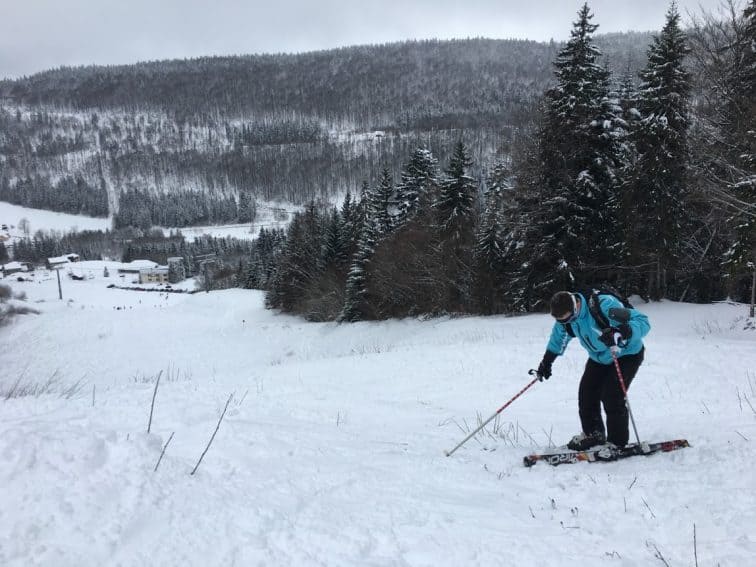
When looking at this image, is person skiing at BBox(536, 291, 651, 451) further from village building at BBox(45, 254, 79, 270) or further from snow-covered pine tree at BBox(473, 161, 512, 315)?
village building at BBox(45, 254, 79, 270)

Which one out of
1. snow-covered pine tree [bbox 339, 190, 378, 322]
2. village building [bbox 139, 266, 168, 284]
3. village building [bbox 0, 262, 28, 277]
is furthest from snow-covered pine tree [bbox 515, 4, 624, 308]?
village building [bbox 0, 262, 28, 277]

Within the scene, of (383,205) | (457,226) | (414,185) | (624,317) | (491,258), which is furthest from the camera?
(383,205)

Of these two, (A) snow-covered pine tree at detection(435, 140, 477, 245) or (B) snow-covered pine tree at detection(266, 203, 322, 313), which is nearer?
(A) snow-covered pine tree at detection(435, 140, 477, 245)

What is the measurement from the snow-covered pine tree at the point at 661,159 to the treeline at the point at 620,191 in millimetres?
47

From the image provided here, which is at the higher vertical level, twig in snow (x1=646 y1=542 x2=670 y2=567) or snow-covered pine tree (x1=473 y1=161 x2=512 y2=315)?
twig in snow (x1=646 y1=542 x2=670 y2=567)

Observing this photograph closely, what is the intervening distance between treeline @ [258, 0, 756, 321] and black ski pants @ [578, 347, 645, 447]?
10.9 meters

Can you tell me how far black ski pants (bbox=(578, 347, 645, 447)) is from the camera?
445 centimetres

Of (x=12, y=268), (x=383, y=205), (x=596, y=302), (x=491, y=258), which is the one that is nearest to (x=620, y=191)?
(x=491, y=258)

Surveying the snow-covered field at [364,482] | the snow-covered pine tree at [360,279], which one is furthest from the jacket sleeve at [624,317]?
the snow-covered pine tree at [360,279]

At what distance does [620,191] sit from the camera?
19547 mm

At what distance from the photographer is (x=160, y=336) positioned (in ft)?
102

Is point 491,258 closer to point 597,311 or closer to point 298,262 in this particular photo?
point 597,311

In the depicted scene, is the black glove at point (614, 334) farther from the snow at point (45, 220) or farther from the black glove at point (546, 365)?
the snow at point (45, 220)

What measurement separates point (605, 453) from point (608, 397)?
553 millimetres
